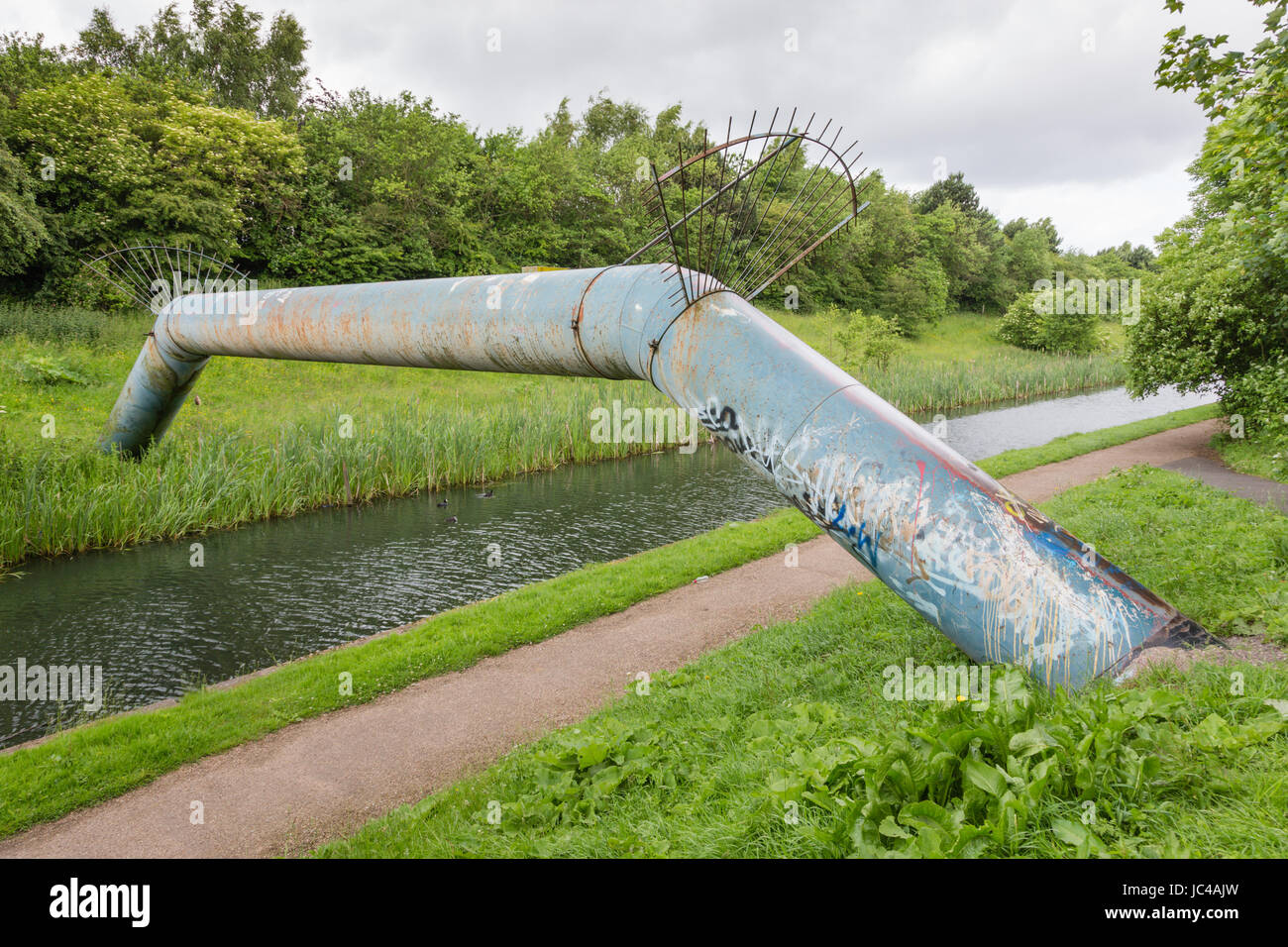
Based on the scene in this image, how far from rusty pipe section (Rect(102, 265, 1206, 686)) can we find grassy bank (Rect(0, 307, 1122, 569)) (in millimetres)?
10882

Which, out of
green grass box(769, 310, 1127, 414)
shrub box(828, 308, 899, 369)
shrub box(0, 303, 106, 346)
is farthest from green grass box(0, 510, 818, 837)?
shrub box(828, 308, 899, 369)

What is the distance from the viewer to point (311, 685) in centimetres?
724

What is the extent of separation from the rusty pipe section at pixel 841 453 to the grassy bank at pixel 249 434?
10882 millimetres

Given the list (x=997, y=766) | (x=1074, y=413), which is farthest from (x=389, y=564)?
(x=1074, y=413)

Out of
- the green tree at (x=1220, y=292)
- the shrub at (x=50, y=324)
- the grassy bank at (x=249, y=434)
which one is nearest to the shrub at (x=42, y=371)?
the grassy bank at (x=249, y=434)

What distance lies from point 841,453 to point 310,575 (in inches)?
430

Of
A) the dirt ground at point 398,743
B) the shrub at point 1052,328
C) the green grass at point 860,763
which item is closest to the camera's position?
the green grass at point 860,763

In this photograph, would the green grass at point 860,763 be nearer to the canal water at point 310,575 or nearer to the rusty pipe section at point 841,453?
the rusty pipe section at point 841,453

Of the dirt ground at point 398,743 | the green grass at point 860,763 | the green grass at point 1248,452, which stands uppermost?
the green grass at point 1248,452

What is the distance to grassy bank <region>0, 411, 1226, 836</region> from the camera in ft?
18.4

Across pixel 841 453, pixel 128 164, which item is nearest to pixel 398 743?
pixel 841 453

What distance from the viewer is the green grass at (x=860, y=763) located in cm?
233

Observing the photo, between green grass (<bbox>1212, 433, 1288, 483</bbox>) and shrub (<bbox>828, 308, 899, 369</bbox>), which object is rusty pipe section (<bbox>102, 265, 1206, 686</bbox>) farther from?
shrub (<bbox>828, 308, 899, 369</bbox>)
